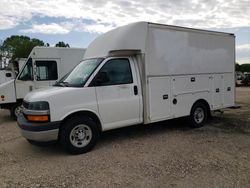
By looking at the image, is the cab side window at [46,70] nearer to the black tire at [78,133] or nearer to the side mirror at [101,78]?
the side mirror at [101,78]

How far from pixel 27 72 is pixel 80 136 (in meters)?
5.58

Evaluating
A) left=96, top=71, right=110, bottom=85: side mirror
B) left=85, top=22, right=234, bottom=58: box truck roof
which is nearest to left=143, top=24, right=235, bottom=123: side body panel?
left=85, top=22, right=234, bottom=58: box truck roof

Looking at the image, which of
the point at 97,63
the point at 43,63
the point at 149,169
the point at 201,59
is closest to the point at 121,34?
the point at 97,63

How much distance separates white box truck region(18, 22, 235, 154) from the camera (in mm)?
5492

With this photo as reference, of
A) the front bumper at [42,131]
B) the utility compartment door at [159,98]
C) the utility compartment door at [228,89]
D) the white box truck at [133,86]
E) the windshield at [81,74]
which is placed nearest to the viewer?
the front bumper at [42,131]

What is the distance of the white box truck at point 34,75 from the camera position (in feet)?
33.1

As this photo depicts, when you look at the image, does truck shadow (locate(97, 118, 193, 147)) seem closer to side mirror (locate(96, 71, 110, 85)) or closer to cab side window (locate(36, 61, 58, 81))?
side mirror (locate(96, 71, 110, 85))

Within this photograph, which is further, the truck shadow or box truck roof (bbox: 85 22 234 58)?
the truck shadow

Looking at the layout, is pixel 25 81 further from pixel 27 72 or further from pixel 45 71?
pixel 45 71

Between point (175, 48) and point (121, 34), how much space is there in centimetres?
160

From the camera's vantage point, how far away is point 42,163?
5.29m

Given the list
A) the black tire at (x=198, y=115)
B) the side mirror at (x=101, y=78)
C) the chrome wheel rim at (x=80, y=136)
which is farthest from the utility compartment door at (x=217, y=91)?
the chrome wheel rim at (x=80, y=136)

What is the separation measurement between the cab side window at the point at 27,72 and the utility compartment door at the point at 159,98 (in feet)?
18.3

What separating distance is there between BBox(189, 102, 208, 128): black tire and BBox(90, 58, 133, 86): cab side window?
2368 mm
